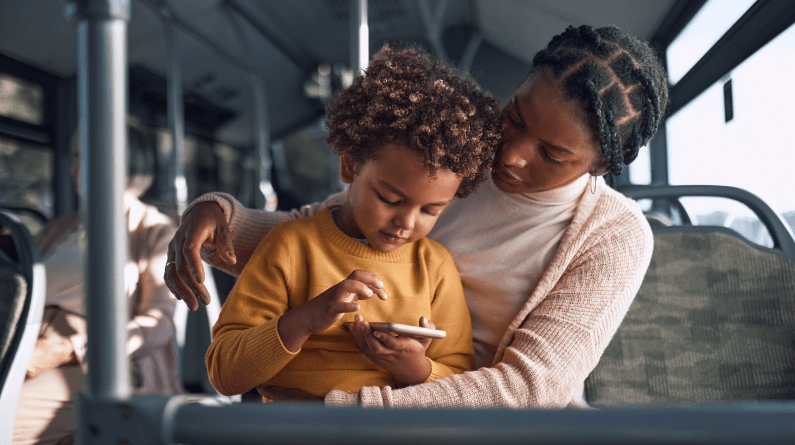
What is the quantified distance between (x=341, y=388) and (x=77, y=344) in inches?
42.8

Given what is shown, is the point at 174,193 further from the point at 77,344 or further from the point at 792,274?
the point at 792,274

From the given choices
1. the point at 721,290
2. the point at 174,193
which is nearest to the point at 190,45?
the point at 174,193

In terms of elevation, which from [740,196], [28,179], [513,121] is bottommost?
[740,196]

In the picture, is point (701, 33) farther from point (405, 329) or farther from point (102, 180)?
point (102, 180)

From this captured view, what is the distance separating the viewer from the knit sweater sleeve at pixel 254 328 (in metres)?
0.75

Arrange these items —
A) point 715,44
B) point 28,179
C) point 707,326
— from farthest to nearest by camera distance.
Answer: point 28,179
point 715,44
point 707,326

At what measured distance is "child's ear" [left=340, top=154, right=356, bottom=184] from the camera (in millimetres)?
925

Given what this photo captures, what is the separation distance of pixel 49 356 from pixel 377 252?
1132 millimetres

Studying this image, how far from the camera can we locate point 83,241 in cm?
44

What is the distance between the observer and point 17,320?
1.11 metres

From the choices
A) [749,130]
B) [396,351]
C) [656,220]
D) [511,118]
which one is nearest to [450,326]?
[396,351]

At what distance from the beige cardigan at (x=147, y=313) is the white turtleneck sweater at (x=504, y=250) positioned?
3.43 ft

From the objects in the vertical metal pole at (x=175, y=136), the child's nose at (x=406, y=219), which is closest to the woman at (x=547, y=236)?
the child's nose at (x=406, y=219)

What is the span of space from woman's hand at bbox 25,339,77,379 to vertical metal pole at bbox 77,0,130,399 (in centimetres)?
126
